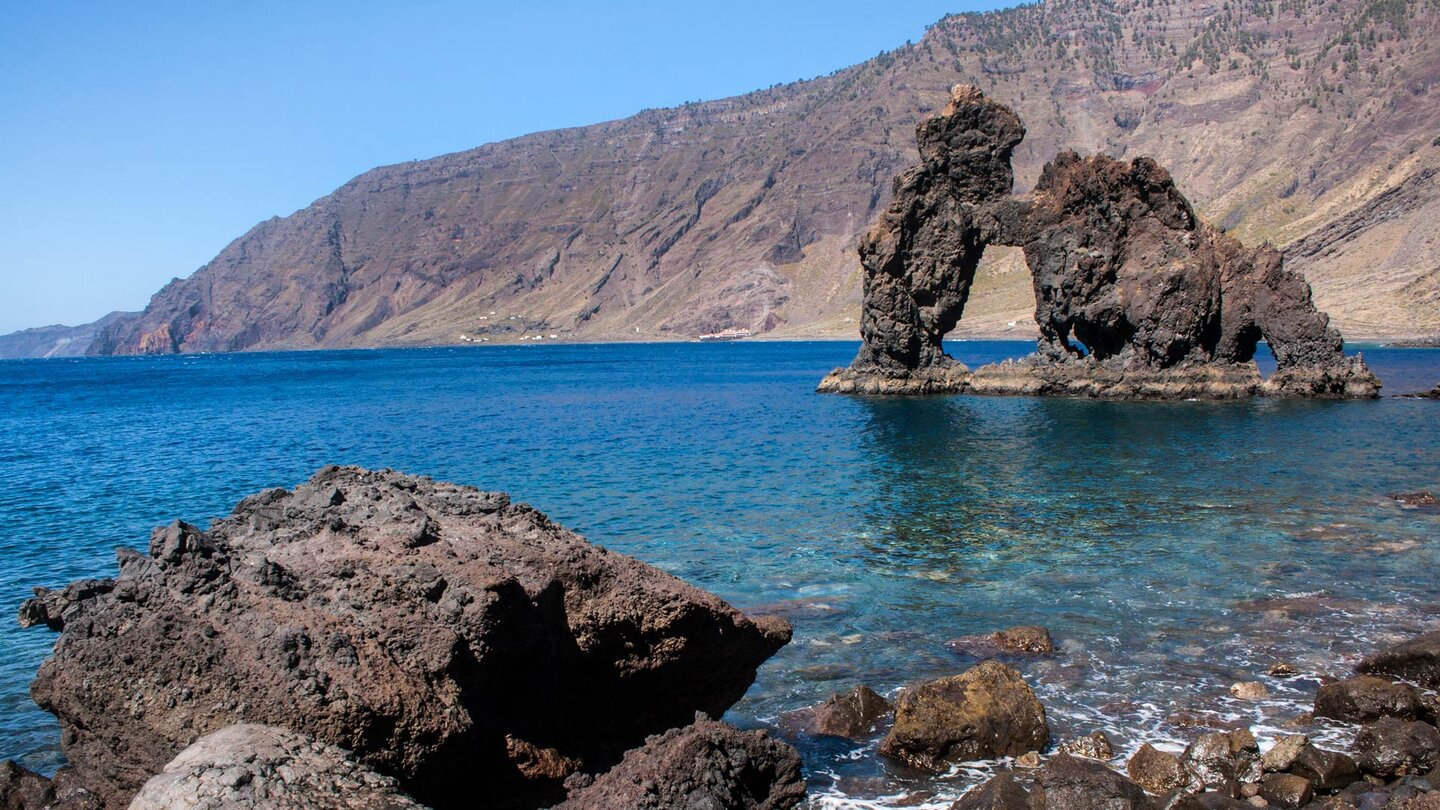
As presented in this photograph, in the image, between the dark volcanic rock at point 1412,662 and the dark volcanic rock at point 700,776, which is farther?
the dark volcanic rock at point 1412,662

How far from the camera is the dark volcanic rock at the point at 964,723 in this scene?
35.3 ft

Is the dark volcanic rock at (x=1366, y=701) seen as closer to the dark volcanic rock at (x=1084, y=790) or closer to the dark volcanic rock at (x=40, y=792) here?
the dark volcanic rock at (x=1084, y=790)

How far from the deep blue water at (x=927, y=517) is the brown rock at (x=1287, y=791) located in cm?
161

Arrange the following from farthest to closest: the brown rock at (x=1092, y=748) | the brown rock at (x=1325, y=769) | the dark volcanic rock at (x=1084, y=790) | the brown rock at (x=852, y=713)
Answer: the brown rock at (x=852, y=713)
the brown rock at (x=1092, y=748)
the brown rock at (x=1325, y=769)
the dark volcanic rock at (x=1084, y=790)

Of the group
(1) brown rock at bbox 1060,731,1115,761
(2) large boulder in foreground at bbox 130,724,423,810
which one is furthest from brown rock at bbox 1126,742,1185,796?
(2) large boulder in foreground at bbox 130,724,423,810

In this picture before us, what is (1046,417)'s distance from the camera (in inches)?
1970

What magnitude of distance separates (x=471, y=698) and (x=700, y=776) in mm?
1902

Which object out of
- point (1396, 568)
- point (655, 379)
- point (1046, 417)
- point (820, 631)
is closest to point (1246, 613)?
point (1396, 568)

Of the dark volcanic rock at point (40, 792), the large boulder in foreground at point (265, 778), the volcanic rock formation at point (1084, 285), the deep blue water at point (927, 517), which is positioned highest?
the volcanic rock formation at point (1084, 285)

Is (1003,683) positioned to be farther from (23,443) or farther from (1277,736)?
(23,443)

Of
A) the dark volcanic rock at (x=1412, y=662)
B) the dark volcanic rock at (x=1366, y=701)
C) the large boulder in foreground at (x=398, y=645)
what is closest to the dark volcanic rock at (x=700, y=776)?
the large boulder in foreground at (x=398, y=645)

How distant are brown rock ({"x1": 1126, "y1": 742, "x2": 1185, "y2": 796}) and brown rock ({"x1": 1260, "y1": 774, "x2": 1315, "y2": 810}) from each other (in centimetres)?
75

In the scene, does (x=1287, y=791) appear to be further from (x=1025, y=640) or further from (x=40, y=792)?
(x=40, y=792)

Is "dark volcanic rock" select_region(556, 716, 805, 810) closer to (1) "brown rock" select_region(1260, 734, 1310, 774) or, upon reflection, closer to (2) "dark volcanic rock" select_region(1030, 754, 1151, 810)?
(2) "dark volcanic rock" select_region(1030, 754, 1151, 810)
